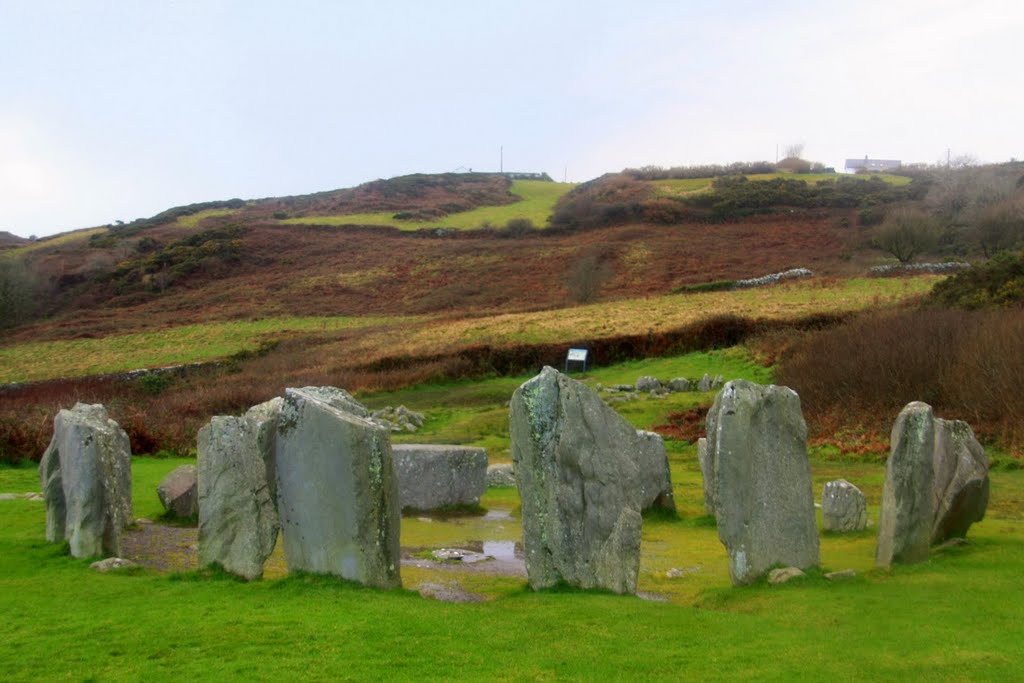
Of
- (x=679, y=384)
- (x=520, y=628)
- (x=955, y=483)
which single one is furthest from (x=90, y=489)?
(x=679, y=384)

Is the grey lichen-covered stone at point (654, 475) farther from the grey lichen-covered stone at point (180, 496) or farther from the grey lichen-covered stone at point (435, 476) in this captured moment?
the grey lichen-covered stone at point (180, 496)

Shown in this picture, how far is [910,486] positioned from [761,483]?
167 centimetres

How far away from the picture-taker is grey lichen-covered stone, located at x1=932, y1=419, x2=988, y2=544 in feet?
40.8

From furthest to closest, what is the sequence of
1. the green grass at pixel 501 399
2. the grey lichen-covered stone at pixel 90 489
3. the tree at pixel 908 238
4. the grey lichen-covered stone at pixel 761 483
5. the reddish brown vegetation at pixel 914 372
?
the tree at pixel 908 238 → the green grass at pixel 501 399 → the reddish brown vegetation at pixel 914 372 → the grey lichen-covered stone at pixel 90 489 → the grey lichen-covered stone at pixel 761 483

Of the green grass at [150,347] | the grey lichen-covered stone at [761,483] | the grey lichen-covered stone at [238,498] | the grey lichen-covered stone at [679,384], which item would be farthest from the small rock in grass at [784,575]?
the green grass at [150,347]

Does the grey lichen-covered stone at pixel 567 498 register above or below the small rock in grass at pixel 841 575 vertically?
above

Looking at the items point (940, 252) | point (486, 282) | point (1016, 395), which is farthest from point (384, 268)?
point (1016, 395)

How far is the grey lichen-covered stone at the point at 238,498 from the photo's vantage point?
39.6 feet

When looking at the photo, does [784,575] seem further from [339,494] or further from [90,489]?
[90,489]

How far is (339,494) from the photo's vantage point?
37.1 feet

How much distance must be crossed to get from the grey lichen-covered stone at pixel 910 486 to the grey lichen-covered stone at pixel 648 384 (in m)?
25.9

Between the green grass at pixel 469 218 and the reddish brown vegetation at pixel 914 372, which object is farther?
the green grass at pixel 469 218

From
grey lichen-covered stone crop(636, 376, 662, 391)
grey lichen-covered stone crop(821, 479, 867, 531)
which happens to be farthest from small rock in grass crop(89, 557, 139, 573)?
grey lichen-covered stone crop(636, 376, 662, 391)

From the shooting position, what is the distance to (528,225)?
102m
